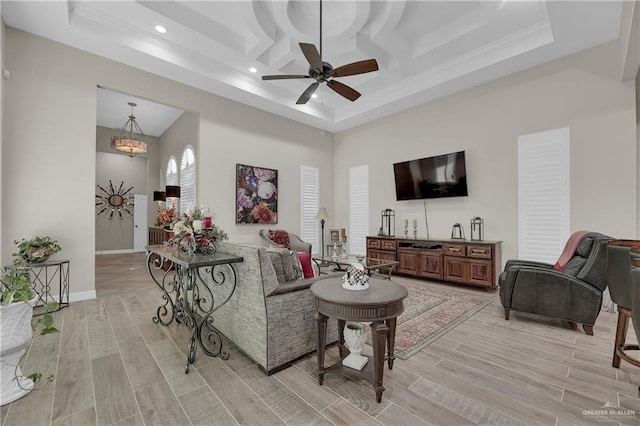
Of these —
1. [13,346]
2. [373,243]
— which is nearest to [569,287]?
[373,243]

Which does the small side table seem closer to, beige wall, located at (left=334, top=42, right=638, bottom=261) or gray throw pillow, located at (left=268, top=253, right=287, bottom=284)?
gray throw pillow, located at (left=268, top=253, right=287, bottom=284)

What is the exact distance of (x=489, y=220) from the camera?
482 centimetres

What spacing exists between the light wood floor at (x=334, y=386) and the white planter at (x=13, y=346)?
9 cm

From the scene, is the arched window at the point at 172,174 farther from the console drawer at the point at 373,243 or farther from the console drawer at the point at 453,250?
the console drawer at the point at 453,250

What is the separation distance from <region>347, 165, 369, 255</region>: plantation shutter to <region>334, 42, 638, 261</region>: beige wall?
0.21m

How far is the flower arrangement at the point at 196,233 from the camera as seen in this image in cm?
256

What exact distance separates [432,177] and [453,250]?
153 cm

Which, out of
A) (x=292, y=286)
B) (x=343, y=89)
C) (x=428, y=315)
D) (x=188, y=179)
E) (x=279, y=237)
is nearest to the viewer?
(x=292, y=286)

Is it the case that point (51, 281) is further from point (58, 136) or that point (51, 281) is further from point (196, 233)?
point (196, 233)

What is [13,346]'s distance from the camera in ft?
5.78

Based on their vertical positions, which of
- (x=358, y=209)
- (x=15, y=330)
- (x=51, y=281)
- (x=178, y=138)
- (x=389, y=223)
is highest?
(x=178, y=138)

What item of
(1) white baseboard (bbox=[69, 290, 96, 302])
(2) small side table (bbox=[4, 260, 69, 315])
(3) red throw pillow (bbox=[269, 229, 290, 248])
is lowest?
(1) white baseboard (bbox=[69, 290, 96, 302])

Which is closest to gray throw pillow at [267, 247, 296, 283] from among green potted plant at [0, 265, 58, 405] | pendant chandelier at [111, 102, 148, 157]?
green potted plant at [0, 265, 58, 405]

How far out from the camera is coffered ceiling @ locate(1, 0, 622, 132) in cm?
344
